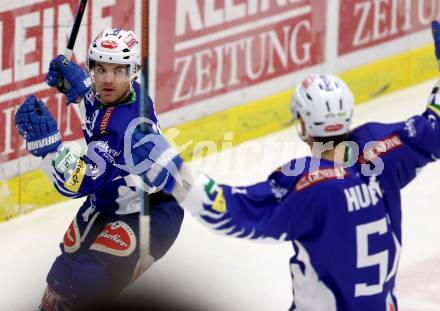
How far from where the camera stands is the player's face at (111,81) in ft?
18.3

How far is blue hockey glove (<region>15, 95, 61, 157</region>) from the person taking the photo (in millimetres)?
5062

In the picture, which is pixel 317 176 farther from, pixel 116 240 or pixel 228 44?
pixel 228 44

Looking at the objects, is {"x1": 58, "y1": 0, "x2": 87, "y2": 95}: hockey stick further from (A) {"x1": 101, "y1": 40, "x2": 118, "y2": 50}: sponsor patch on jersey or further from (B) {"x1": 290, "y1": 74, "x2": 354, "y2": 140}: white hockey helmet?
(B) {"x1": 290, "y1": 74, "x2": 354, "y2": 140}: white hockey helmet

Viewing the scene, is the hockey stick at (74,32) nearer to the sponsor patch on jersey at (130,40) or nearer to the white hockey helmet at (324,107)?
the sponsor patch on jersey at (130,40)

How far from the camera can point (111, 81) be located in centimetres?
560

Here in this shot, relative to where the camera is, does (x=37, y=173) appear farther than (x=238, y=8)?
No

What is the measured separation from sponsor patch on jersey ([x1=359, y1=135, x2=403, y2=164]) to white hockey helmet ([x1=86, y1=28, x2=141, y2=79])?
165 cm

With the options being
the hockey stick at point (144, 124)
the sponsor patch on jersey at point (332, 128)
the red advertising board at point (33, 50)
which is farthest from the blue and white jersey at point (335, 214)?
the red advertising board at point (33, 50)

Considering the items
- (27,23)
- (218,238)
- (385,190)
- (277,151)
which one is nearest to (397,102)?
(277,151)

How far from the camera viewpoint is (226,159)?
8.57 m

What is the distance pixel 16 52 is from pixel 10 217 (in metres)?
1.02

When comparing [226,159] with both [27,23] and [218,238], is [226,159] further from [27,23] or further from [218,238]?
[27,23]

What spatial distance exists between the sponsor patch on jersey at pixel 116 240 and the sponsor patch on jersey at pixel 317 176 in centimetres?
A: 166

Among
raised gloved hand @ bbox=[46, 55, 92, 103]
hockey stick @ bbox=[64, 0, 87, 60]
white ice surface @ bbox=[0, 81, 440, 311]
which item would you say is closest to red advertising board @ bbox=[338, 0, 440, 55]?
white ice surface @ bbox=[0, 81, 440, 311]
